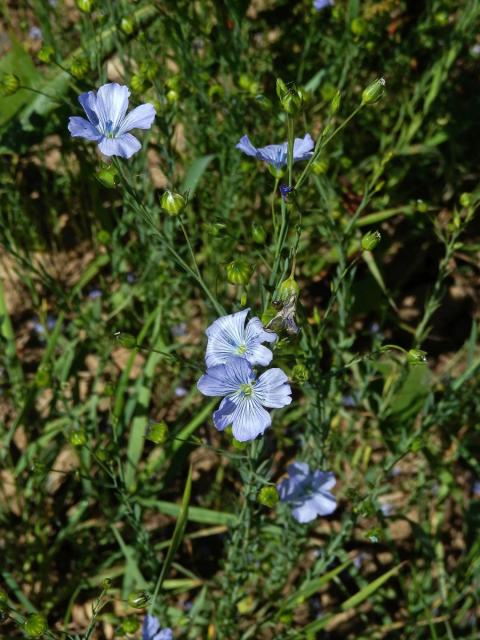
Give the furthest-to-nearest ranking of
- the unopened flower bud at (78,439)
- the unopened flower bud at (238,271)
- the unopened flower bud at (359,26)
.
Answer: the unopened flower bud at (359,26)
the unopened flower bud at (78,439)
the unopened flower bud at (238,271)

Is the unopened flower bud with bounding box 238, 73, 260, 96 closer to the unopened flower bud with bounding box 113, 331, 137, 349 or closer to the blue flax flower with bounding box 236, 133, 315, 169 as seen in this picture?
the blue flax flower with bounding box 236, 133, 315, 169

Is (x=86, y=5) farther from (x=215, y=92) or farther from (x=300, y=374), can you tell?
(x=300, y=374)

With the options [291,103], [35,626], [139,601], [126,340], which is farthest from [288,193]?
[35,626]

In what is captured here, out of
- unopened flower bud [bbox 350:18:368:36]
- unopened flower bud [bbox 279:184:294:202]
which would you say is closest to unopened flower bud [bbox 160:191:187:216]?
unopened flower bud [bbox 279:184:294:202]

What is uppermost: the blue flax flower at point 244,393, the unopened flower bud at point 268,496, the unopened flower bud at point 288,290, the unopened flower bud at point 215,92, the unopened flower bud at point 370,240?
the unopened flower bud at point 215,92

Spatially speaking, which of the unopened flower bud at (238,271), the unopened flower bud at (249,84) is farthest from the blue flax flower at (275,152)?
the unopened flower bud at (249,84)

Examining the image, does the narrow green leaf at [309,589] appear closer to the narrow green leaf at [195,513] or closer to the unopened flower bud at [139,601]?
the narrow green leaf at [195,513]
